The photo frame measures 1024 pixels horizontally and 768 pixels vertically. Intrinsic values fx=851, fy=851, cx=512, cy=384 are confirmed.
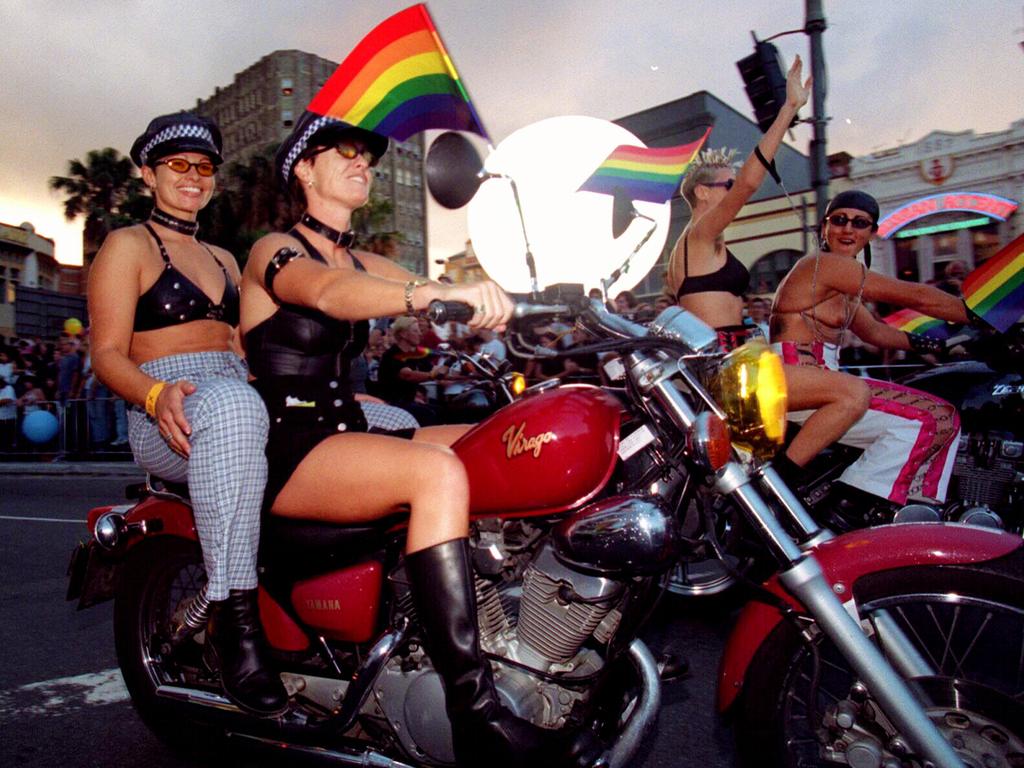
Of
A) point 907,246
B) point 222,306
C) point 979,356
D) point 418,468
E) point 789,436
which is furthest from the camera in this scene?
point 907,246

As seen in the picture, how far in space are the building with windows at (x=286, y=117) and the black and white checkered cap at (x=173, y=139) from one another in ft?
235

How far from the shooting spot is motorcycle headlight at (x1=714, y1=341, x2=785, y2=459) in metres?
1.94

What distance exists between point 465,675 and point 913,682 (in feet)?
3.40

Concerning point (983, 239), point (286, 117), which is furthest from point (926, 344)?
point (286, 117)

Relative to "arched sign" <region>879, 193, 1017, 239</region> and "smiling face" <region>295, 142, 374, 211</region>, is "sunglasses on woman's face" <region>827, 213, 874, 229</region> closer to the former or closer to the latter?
"smiling face" <region>295, 142, 374, 211</region>

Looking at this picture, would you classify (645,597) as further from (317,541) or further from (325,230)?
(325,230)

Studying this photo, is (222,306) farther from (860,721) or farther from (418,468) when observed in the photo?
(860,721)

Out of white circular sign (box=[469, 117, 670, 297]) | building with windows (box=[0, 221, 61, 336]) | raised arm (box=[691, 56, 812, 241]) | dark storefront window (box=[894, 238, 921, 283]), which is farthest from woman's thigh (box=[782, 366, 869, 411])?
building with windows (box=[0, 221, 61, 336])

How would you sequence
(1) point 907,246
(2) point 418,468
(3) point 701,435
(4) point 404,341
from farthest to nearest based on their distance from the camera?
(1) point 907,246, (4) point 404,341, (2) point 418,468, (3) point 701,435

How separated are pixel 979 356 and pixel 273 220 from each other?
125 feet

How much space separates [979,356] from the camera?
424 cm

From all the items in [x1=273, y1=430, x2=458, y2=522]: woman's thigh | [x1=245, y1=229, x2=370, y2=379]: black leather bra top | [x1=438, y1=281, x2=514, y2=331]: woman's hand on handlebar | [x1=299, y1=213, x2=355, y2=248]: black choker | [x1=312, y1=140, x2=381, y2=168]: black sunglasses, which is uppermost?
[x1=312, y1=140, x2=381, y2=168]: black sunglasses

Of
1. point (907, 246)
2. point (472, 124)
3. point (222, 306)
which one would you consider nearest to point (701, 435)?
point (472, 124)

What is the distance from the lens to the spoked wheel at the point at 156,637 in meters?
2.81
